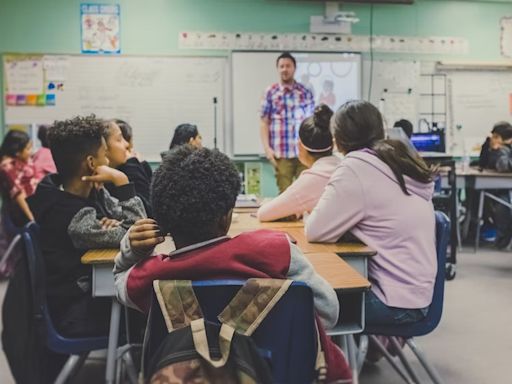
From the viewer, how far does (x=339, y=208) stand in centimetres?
204

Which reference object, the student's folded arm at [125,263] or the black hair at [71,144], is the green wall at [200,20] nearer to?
the black hair at [71,144]

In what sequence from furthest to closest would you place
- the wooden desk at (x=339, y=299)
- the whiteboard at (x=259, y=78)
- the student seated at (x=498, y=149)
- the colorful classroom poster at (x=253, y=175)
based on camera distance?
1. the colorful classroom poster at (x=253, y=175)
2. the whiteboard at (x=259, y=78)
3. the student seated at (x=498, y=149)
4. the wooden desk at (x=339, y=299)

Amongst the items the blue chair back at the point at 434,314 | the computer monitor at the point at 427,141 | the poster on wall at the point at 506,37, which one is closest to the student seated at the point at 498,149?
the computer monitor at the point at 427,141

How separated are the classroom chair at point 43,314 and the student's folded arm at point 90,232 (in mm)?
122

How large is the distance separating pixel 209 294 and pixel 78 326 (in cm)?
104

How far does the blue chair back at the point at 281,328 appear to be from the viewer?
3.61 feet

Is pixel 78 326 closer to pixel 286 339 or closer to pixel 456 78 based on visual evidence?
pixel 286 339

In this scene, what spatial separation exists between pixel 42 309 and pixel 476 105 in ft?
18.6

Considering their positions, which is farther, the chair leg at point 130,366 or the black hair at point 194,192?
the chair leg at point 130,366

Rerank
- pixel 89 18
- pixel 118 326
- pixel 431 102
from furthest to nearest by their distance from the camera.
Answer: pixel 431 102, pixel 89 18, pixel 118 326

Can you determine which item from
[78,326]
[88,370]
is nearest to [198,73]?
[88,370]

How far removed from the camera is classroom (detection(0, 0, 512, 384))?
1.16m

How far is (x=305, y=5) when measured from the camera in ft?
19.8

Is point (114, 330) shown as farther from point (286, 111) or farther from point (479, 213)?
point (479, 213)
